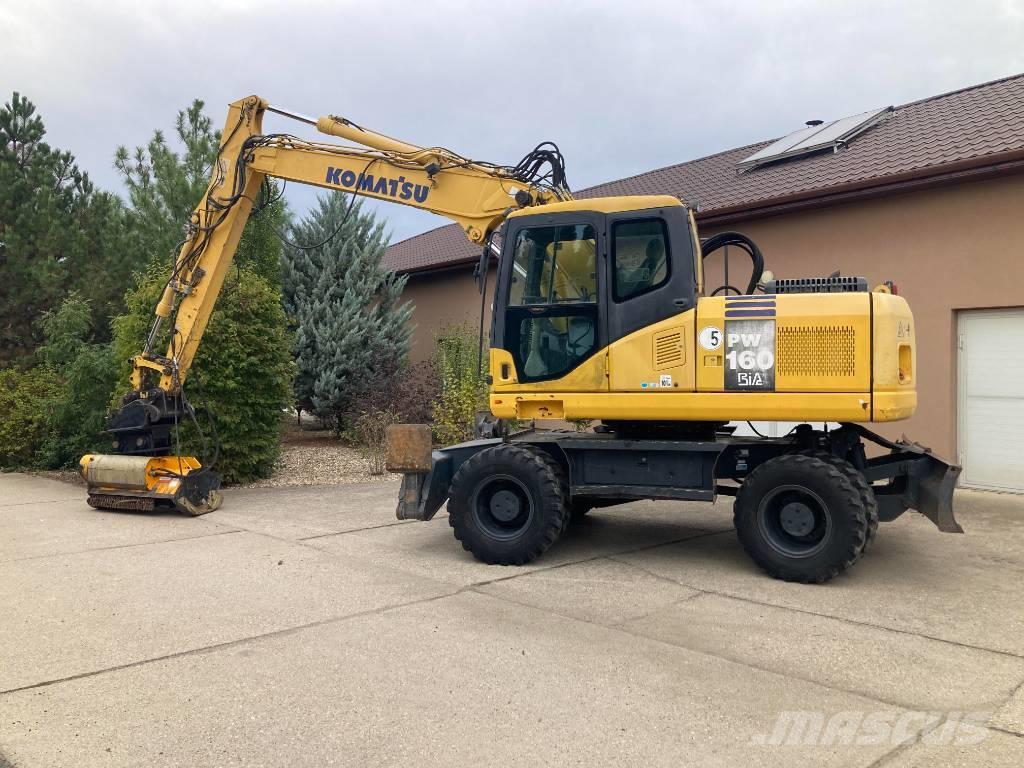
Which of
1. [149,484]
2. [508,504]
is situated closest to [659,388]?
[508,504]

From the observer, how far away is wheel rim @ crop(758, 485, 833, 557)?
20.8 ft

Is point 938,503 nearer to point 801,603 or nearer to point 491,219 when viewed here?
point 801,603

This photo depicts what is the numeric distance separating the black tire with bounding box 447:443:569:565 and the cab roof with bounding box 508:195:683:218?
6.71ft

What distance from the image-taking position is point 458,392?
13.7 metres

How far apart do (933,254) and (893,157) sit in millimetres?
1712

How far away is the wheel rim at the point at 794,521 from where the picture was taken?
635 cm

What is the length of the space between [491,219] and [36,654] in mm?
5107

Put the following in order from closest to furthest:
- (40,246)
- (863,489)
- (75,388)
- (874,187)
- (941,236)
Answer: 1. (863,489)
2. (941,236)
3. (874,187)
4. (75,388)
5. (40,246)

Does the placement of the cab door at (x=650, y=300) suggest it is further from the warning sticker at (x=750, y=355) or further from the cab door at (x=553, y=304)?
the warning sticker at (x=750, y=355)

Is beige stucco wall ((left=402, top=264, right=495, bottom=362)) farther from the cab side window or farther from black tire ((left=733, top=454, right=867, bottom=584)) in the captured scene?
black tire ((left=733, top=454, right=867, bottom=584))

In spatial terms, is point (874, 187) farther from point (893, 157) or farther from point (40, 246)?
point (40, 246)

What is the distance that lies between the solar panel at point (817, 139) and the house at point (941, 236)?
89 millimetres

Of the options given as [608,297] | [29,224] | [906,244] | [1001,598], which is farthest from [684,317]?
[29,224]

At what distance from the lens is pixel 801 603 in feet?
19.3
